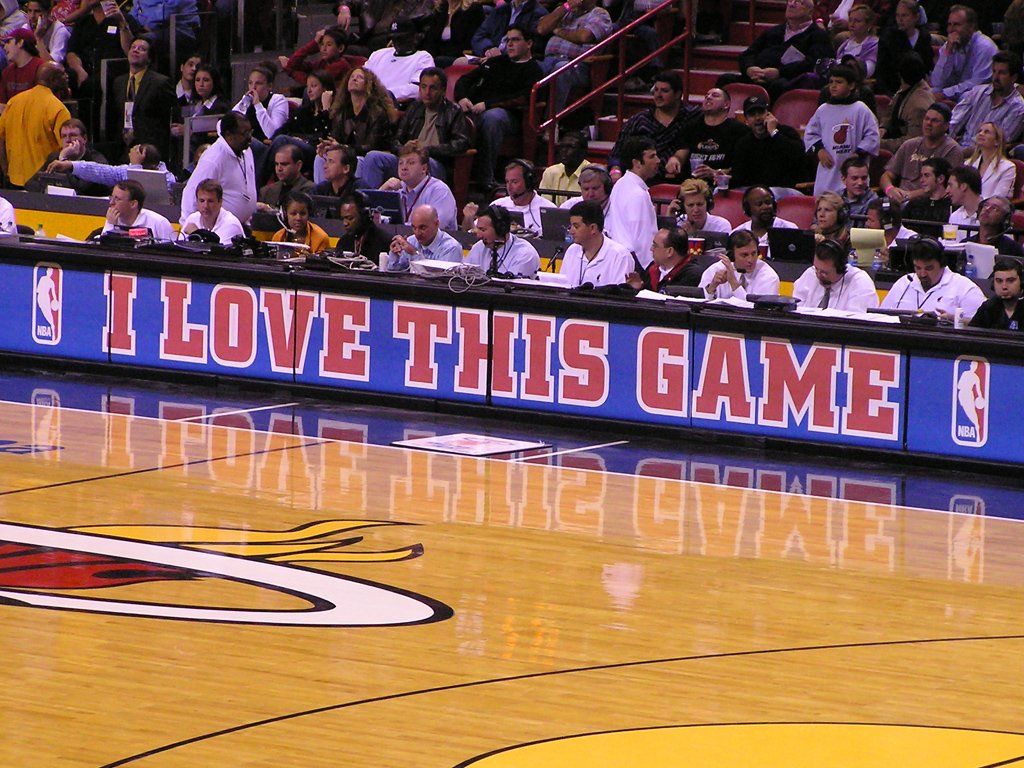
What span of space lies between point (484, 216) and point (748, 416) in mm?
2413

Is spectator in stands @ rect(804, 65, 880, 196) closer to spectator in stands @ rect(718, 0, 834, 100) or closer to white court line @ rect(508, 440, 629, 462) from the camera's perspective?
spectator in stands @ rect(718, 0, 834, 100)

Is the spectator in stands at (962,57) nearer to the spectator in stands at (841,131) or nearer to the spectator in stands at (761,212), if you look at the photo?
the spectator in stands at (841,131)

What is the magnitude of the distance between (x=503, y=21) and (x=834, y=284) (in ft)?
21.9

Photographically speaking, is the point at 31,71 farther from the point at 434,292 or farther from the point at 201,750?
the point at 201,750

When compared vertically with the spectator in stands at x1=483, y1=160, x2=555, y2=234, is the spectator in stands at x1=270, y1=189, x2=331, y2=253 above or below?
below

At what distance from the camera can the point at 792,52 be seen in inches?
620

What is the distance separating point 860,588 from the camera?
7969 millimetres

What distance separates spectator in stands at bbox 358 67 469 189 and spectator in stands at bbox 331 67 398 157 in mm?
206

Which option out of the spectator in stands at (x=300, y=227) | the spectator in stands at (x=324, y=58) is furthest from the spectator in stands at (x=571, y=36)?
the spectator in stands at (x=300, y=227)

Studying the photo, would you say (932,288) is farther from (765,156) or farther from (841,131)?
(765,156)

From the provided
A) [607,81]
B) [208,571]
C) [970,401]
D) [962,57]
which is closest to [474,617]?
[208,571]

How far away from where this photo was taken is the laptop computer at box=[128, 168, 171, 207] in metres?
15.0

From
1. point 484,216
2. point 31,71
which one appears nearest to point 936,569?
point 484,216

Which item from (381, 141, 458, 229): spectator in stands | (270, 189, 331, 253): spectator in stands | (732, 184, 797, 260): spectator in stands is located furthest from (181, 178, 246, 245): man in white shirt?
(732, 184, 797, 260): spectator in stands
